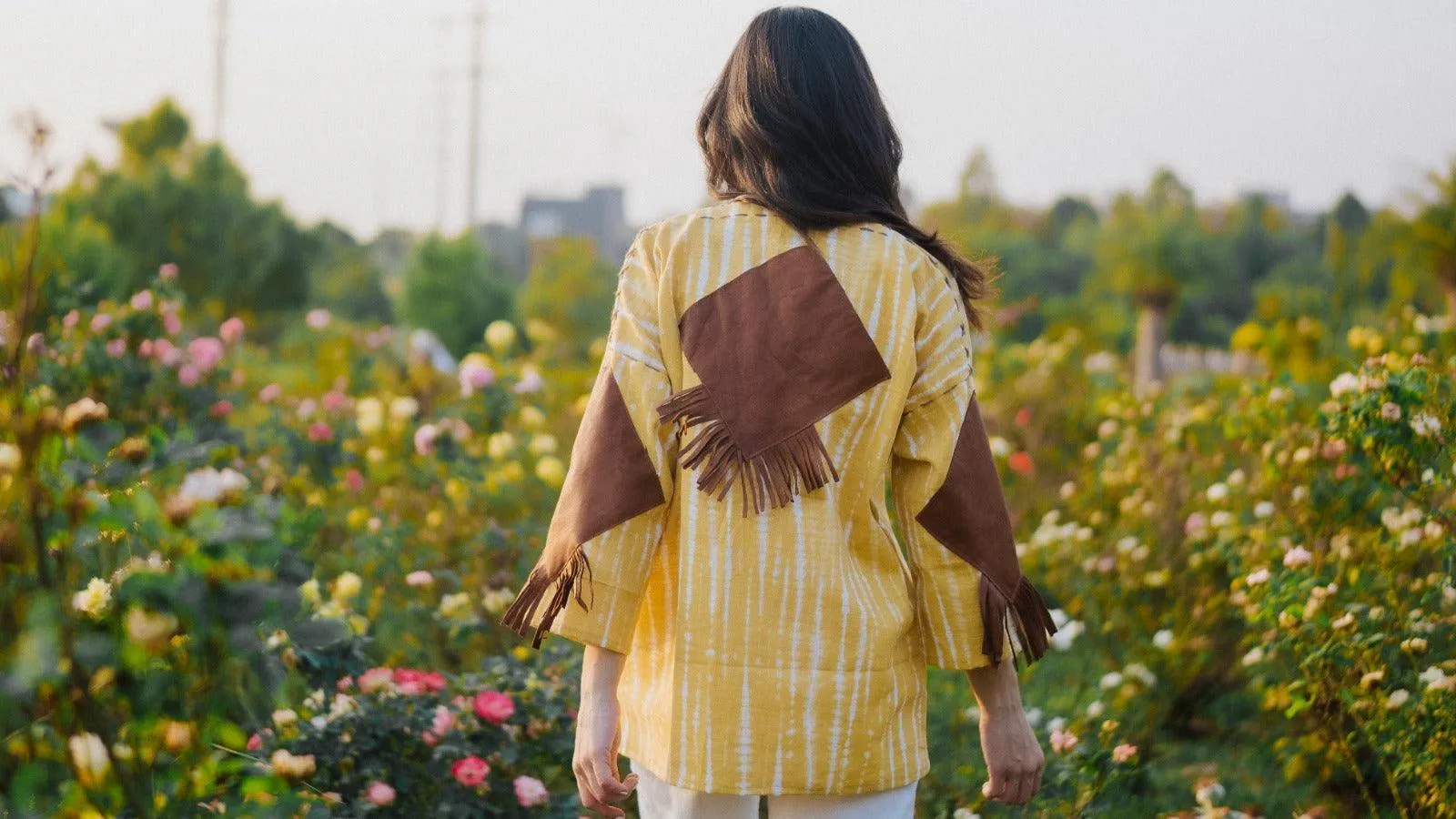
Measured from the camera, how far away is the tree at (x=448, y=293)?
24312mm

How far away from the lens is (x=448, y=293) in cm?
2444

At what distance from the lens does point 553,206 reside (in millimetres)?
78375

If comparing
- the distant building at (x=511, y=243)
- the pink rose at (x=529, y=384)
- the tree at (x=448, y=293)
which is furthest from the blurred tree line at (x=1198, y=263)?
the distant building at (x=511, y=243)

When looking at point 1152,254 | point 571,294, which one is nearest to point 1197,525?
point 1152,254

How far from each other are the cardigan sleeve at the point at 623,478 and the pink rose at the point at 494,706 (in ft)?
3.57

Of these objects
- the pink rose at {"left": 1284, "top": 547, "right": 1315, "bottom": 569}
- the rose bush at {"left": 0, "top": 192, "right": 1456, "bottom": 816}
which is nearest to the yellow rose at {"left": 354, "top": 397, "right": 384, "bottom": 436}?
the rose bush at {"left": 0, "top": 192, "right": 1456, "bottom": 816}

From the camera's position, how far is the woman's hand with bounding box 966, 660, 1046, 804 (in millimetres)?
1607

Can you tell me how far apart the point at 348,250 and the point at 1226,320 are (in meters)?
25.7

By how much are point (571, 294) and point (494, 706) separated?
25.7m

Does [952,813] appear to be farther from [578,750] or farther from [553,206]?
[553,206]

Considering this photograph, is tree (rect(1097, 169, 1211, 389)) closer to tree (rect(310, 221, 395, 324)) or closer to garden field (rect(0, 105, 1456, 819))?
garden field (rect(0, 105, 1456, 819))

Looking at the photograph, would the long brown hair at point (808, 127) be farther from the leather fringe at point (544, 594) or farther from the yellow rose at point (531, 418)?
the yellow rose at point (531, 418)

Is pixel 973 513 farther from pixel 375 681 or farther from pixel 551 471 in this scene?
pixel 551 471

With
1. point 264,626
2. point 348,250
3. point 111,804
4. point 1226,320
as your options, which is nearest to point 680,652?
point 264,626
